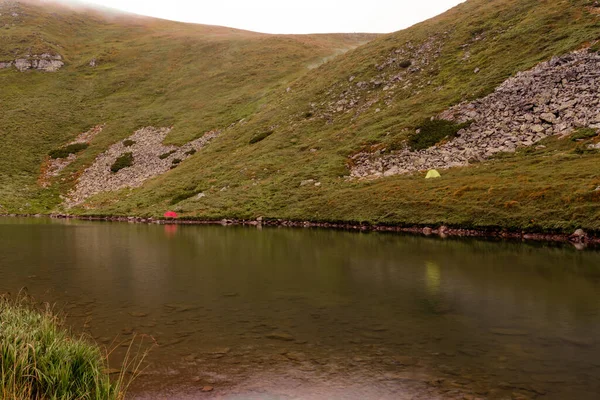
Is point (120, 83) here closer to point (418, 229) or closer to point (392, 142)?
point (392, 142)

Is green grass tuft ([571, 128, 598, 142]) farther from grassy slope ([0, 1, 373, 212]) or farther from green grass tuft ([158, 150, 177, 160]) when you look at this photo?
green grass tuft ([158, 150, 177, 160])

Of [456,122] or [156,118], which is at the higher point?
[156,118]

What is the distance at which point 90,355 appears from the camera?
28.8 feet

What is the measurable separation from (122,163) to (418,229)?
222 feet

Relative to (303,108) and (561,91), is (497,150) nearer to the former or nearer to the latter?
(561,91)

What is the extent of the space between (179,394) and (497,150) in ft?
169

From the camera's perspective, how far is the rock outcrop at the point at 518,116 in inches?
2039

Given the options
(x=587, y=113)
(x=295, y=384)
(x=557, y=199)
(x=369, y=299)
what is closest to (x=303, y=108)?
(x=587, y=113)

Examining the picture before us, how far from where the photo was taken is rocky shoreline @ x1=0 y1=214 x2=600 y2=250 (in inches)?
1261

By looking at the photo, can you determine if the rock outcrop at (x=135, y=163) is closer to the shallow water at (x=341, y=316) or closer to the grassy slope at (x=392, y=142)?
the grassy slope at (x=392, y=142)

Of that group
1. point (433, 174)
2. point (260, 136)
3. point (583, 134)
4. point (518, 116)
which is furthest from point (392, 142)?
point (260, 136)

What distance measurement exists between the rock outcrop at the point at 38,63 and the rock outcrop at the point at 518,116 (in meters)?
122

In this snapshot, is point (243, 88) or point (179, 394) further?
point (243, 88)

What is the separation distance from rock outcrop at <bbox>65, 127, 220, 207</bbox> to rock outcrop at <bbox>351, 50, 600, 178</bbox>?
4140cm
